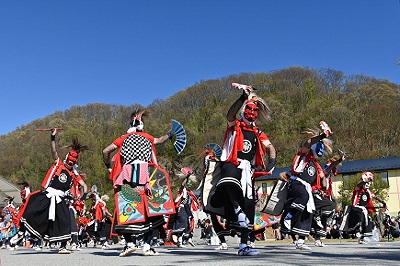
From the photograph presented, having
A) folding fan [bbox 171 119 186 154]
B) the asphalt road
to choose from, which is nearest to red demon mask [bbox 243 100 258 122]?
folding fan [bbox 171 119 186 154]

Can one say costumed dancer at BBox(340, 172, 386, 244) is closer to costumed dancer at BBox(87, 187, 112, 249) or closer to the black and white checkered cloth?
the black and white checkered cloth

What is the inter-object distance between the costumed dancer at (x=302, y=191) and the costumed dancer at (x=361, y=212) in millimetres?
3137

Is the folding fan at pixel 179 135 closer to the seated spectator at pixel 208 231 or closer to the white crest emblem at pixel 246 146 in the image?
the white crest emblem at pixel 246 146

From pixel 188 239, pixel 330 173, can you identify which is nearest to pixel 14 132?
pixel 188 239

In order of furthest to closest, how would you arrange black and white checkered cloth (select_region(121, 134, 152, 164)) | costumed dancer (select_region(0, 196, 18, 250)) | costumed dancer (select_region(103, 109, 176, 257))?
1. costumed dancer (select_region(0, 196, 18, 250))
2. black and white checkered cloth (select_region(121, 134, 152, 164))
3. costumed dancer (select_region(103, 109, 176, 257))

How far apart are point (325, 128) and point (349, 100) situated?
5365 cm

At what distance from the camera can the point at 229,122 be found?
7.63m

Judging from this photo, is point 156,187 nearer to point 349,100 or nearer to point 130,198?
point 130,198

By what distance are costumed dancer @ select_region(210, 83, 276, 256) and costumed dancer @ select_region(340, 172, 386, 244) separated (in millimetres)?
6066

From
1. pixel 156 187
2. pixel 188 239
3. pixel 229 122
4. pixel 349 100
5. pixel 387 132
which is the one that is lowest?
pixel 188 239

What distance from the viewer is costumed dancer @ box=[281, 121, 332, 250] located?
31.5 ft

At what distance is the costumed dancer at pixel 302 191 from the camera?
9602 millimetres

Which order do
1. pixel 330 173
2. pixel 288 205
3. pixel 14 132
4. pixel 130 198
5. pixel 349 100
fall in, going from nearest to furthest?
pixel 130 198, pixel 288 205, pixel 330 173, pixel 349 100, pixel 14 132

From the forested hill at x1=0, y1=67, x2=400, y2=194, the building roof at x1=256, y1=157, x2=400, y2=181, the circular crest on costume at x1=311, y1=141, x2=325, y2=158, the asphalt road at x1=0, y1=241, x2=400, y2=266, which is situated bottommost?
the asphalt road at x1=0, y1=241, x2=400, y2=266
